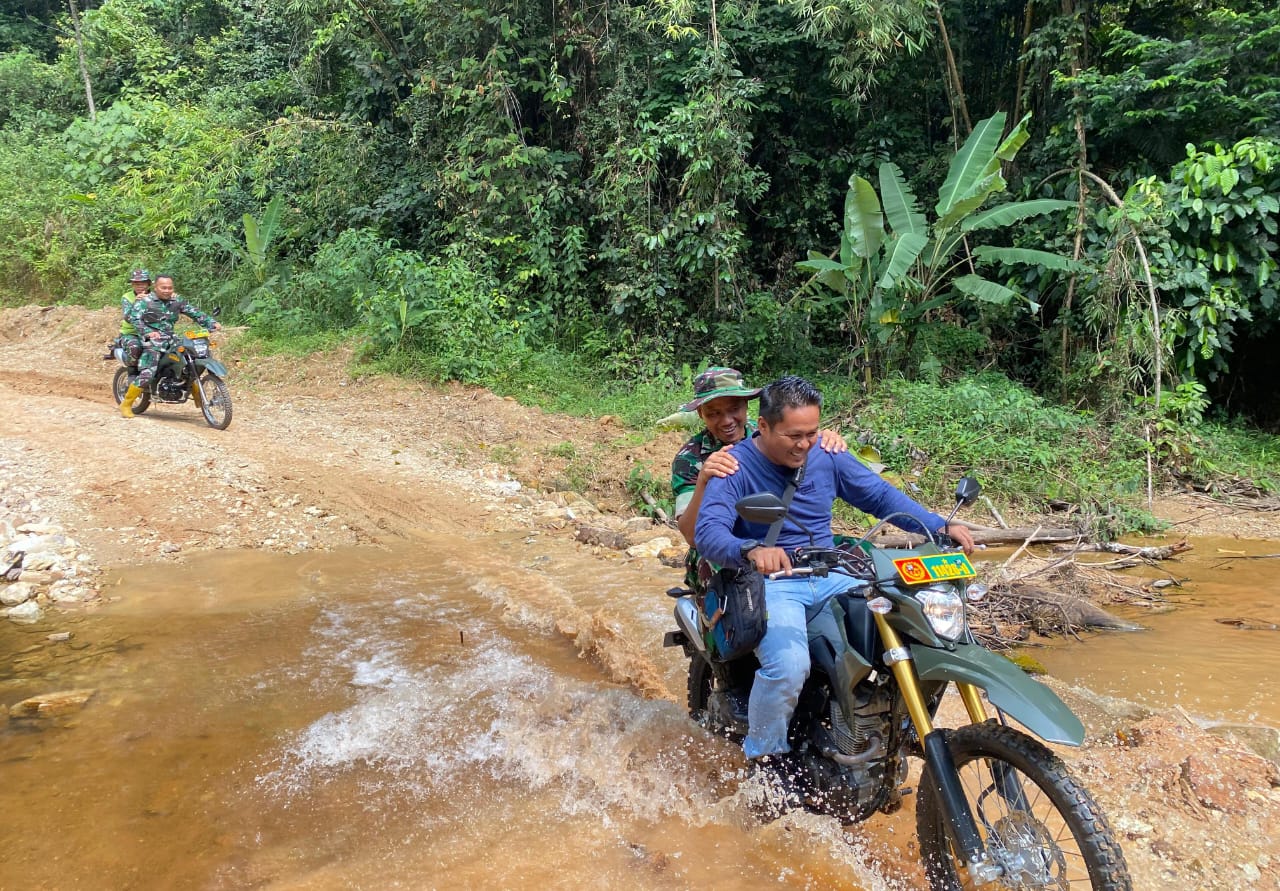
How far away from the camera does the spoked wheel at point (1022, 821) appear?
2117 mm

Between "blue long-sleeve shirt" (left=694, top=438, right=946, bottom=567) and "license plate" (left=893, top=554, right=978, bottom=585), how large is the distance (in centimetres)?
51

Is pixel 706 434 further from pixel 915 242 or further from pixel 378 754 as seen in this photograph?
pixel 915 242

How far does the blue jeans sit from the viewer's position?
2854 millimetres

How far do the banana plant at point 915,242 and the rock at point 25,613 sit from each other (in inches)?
317

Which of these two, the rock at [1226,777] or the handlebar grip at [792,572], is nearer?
the handlebar grip at [792,572]

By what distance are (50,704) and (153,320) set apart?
693 centimetres

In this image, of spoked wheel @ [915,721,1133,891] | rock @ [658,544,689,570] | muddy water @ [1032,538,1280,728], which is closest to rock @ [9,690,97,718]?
rock @ [658,544,689,570]

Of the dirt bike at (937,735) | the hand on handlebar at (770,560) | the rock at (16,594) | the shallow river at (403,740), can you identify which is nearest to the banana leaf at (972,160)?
the shallow river at (403,740)

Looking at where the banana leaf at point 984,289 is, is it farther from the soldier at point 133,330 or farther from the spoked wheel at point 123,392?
the spoked wheel at point 123,392

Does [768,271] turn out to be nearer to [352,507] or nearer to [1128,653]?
[352,507]

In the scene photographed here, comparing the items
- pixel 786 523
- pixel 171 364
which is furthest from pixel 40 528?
pixel 786 523

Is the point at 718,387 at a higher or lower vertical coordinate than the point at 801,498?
higher

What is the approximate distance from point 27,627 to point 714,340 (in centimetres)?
913

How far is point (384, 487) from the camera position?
7.75 meters
